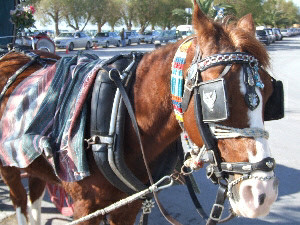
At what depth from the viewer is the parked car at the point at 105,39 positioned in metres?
33.9

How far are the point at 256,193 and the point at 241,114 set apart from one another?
1.20ft

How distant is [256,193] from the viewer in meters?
1.60

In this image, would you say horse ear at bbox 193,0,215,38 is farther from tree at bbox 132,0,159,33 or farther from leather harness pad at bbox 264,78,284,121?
tree at bbox 132,0,159,33

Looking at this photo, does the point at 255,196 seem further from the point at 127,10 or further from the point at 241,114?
the point at 127,10

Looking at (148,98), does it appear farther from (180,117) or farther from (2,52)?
(2,52)

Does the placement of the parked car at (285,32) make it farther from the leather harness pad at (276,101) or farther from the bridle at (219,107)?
the bridle at (219,107)

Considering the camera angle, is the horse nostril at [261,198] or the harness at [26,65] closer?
the horse nostril at [261,198]

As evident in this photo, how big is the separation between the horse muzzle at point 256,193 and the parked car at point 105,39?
3286 cm

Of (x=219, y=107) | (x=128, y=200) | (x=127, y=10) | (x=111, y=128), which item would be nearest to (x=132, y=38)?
(x=127, y=10)

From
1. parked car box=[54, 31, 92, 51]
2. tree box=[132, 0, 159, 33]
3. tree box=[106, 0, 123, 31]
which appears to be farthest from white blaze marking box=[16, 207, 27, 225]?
tree box=[132, 0, 159, 33]

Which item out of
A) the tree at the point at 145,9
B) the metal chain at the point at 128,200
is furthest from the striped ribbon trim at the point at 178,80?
the tree at the point at 145,9

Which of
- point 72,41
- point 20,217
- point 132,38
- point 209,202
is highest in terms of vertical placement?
point 72,41

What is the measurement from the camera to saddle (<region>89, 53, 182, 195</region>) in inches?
81.3

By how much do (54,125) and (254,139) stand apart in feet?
4.29
